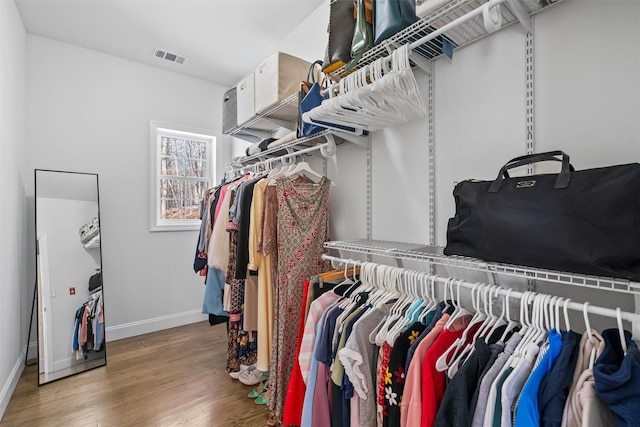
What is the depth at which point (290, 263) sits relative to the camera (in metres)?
1.76

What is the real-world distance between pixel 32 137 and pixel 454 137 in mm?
3397

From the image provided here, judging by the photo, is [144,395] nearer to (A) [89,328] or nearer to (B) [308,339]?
(A) [89,328]

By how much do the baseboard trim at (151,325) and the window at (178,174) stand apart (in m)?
0.96

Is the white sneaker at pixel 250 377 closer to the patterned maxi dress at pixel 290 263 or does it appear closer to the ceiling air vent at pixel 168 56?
the patterned maxi dress at pixel 290 263

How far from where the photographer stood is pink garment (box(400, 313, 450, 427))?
898mm

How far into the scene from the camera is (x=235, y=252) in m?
2.09

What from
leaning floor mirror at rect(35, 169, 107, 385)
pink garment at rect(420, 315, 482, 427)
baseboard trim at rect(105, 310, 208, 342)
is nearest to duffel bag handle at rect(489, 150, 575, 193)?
pink garment at rect(420, 315, 482, 427)

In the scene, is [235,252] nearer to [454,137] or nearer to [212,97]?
[454,137]

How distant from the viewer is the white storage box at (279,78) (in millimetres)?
2125

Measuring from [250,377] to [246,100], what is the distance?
2.10m

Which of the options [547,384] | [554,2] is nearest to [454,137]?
[554,2]

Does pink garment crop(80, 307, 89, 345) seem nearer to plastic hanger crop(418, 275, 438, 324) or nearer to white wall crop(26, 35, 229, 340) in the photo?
white wall crop(26, 35, 229, 340)

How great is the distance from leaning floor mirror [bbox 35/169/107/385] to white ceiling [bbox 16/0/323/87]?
4.01ft

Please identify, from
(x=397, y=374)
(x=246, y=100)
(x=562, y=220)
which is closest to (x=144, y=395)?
(x=397, y=374)
